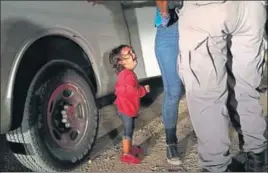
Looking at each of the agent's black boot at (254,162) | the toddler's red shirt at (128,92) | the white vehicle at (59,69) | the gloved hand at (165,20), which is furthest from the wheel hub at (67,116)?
the agent's black boot at (254,162)

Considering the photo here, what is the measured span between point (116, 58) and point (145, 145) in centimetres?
31

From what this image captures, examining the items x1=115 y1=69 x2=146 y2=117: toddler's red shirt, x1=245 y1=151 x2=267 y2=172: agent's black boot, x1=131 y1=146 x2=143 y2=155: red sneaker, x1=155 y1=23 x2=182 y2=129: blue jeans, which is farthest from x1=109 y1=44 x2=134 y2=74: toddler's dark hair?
x1=245 y1=151 x2=267 y2=172: agent's black boot

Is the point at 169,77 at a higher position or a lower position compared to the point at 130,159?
higher

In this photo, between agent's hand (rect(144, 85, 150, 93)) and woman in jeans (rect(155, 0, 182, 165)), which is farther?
agent's hand (rect(144, 85, 150, 93))

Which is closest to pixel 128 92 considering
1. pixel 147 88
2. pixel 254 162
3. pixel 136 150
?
pixel 147 88

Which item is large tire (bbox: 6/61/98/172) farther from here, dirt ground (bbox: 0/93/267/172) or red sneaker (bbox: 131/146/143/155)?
red sneaker (bbox: 131/146/143/155)

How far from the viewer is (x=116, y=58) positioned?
1.84 metres

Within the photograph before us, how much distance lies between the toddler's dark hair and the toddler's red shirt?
0.06 feet

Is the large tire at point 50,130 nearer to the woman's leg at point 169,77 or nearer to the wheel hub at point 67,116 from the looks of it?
the wheel hub at point 67,116

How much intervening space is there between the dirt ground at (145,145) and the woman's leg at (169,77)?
3 centimetres

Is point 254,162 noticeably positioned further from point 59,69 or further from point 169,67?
point 59,69

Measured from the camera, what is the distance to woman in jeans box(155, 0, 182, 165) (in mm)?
1669

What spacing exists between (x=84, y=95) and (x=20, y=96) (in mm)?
237

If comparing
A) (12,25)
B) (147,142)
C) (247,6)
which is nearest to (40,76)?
(12,25)
